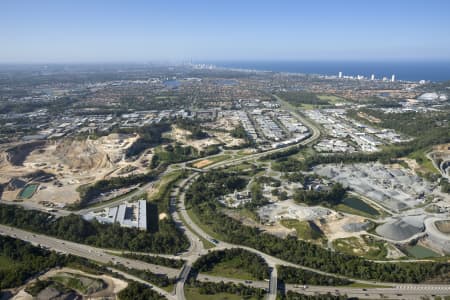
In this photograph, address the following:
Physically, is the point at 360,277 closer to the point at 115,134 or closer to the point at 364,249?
the point at 364,249

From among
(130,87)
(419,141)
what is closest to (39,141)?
(419,141)

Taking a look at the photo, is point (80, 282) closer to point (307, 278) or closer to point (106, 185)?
point (307, 278)

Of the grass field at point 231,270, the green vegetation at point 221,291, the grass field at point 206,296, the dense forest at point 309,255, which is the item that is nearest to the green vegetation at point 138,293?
the grass field at point 206,296

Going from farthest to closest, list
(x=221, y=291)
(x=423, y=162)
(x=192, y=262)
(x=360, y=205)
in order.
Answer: (x=423, y=162)
(x=360, y=205)
(x=192, y=262)
(x=221, y=291)

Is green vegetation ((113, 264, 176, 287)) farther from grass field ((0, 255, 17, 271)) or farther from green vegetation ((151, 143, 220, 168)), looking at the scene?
green vegetation ((151, 143, 220, 168))

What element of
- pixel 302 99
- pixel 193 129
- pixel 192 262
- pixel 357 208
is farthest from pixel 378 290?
pixel 302 99

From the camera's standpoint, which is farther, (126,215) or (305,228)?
(126,215)

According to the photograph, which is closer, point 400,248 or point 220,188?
point 400,248

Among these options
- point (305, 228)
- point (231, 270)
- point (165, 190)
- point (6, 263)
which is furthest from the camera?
point (165, 190)
